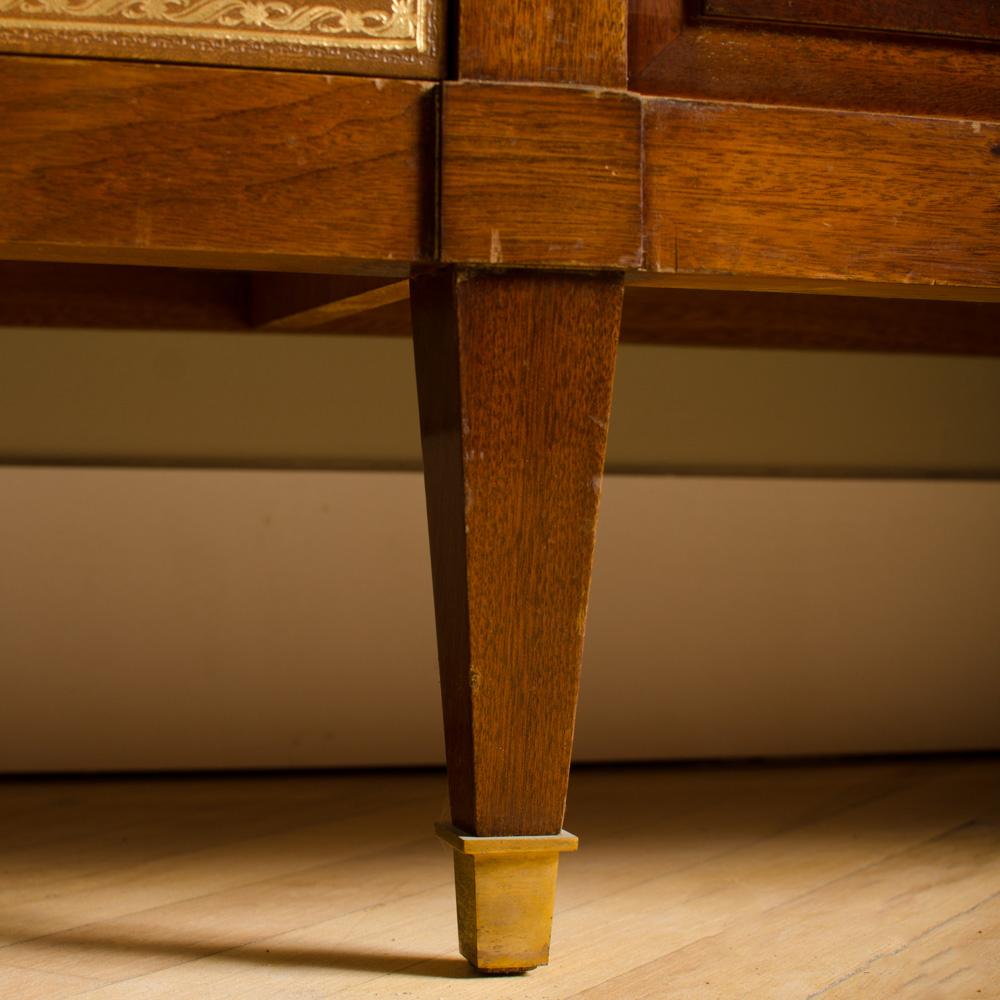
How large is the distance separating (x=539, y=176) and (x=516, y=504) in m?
0.16

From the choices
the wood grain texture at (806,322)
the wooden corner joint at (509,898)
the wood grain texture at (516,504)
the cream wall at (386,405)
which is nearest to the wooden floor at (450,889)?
the wooden corner joint at (509,898)

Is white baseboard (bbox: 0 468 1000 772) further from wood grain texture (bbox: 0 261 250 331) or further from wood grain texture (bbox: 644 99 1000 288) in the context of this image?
wood grain texture (bbox: 644 99 1000 288)

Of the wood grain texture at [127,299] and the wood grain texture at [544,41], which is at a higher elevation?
the wood grain texture at [544,41]

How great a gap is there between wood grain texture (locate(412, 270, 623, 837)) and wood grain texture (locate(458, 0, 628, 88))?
0.10m

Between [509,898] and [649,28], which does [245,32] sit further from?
[509,898]

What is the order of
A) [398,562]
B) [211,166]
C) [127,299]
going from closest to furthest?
[211,166], [127,299], [398,562]

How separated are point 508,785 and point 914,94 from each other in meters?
0.41

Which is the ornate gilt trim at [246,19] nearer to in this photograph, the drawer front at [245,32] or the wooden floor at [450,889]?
the drawer front at [245,32]

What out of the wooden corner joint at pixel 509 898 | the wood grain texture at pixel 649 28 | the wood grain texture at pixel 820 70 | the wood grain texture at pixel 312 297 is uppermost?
the wood grain texture at pixel 649 28

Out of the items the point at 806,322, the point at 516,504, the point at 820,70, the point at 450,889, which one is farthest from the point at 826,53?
the point at 806,322

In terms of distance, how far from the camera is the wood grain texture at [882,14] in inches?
28.2

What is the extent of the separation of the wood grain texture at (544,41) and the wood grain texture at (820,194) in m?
0.04

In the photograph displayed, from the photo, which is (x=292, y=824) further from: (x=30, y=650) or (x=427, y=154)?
(x=427, y=154)

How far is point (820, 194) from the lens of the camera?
725 mm
